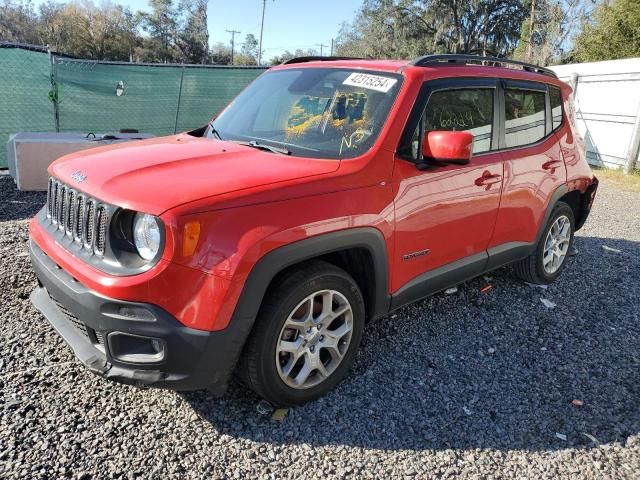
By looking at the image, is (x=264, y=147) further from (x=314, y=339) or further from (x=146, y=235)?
(x=314, y=339)

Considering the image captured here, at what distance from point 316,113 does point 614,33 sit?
24.7 m

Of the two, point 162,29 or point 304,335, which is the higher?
point 162,29

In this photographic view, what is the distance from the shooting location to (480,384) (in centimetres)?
308

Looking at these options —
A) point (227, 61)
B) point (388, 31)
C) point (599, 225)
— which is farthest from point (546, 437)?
point (227, 61)

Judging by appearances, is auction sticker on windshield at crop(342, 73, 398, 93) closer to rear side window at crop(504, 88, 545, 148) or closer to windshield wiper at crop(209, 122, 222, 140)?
windshield wiper at crop(209, 122, 222, 140)

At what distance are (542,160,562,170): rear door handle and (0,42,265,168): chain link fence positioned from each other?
19.6ft

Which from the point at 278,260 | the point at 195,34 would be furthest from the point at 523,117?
the point at 195,34

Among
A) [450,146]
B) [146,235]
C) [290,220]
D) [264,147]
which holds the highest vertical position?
[450,146]

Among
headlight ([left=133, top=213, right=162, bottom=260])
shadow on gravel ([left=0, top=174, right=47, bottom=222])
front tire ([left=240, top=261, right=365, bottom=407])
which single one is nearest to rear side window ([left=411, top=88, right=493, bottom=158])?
front tire ([left=240, top=261, right=365, bottom=407])

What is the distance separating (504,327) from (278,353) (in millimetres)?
2047

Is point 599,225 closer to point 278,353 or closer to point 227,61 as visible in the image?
point 278,353

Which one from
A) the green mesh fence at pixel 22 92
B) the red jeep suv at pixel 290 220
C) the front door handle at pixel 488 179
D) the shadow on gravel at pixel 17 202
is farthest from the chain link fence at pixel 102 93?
the front door handle at pixel 488 179

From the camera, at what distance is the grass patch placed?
33.0 ft

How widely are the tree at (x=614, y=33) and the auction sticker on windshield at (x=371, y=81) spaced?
23320mm
